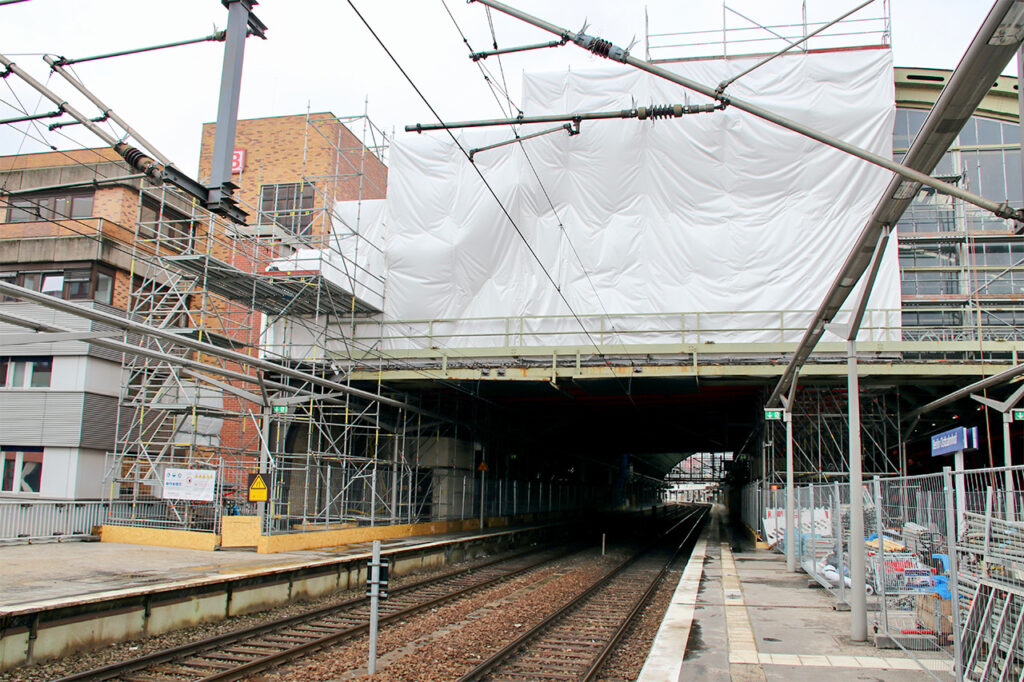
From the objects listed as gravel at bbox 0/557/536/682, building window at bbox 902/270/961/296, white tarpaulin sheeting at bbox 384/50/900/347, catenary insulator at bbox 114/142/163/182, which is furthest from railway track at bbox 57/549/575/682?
building window at bbox 902/270/961/296

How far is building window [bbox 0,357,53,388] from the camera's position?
80.8 feet

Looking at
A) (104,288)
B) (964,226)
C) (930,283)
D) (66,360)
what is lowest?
(66,360)

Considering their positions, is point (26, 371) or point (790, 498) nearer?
point (790, 498)

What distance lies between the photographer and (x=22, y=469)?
24.3m

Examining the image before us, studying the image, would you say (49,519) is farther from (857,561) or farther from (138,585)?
(857,561)

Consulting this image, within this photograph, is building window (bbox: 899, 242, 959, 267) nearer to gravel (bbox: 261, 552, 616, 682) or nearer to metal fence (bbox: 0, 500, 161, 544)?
gravel (bbox: 261, 552, 616, 682)

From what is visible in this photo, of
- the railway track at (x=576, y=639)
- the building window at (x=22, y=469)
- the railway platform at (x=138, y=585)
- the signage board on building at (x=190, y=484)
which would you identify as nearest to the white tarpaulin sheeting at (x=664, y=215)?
the signage board on building at (x=190, y=484)

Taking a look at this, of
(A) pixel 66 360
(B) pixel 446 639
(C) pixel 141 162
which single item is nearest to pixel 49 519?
(A) pixel 66 360

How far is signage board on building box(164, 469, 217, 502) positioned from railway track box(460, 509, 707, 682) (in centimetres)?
986

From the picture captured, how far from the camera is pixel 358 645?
11.1 m

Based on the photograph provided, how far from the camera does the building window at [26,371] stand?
24.6 metres

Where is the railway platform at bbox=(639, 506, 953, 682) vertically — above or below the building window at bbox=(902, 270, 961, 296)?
below

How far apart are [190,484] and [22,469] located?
9.05 m

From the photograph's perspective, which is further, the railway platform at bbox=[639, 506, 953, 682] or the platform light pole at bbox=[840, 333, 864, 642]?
the platform light pole at bbox=[840, 333, 864, 642]
